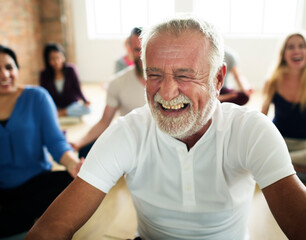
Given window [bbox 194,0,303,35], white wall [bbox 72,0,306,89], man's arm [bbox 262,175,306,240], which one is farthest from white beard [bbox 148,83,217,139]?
white wall [bbox 72,0,306,89]

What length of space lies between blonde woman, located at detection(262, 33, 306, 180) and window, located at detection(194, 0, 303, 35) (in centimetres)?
441

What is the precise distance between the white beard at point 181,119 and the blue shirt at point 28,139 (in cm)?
91

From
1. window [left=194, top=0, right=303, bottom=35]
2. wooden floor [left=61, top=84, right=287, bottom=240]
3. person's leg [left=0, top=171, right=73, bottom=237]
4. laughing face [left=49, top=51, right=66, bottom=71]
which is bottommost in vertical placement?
wooden floor [left=61, top=84, right=287, bottom=240]

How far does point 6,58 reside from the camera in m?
1.88

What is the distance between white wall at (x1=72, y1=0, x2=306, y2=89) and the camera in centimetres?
702

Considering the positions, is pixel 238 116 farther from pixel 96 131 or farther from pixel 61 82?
pixel 61 82

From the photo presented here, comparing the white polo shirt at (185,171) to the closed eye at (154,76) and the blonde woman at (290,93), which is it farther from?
the blonde woman at (290,93)

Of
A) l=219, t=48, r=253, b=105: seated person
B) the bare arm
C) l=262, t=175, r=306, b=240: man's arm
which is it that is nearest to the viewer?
l=262, t=175, r=306, b=240: man's arm

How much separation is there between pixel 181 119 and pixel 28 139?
3.79 feet

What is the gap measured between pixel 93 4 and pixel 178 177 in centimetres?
774

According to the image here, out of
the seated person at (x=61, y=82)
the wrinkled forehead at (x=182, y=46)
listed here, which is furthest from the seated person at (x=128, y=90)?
the seated person at (x=61, y=82)

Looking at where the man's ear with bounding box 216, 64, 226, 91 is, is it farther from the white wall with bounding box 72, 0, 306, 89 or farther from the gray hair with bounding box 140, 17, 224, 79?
the white wall with bounding box 72, 0, 306, 89

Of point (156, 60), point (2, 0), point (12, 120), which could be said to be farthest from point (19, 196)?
point (2, 0)

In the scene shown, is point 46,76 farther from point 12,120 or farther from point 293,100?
point 293,100
